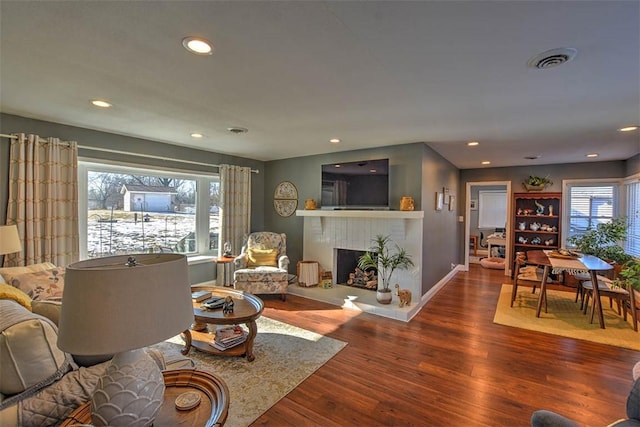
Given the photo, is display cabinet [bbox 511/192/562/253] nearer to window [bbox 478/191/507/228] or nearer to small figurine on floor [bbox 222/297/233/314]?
window [bbox 478/191/507/228]

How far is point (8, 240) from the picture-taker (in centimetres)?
269

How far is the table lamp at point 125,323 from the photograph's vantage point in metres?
0.90

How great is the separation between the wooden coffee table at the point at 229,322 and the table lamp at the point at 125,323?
5.23 feet

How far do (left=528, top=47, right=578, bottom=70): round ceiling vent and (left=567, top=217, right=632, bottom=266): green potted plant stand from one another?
4100mm

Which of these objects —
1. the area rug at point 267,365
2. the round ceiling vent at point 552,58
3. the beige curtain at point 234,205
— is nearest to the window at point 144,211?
the beige curtain at point 234,205

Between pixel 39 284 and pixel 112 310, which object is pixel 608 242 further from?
pixel 39 284

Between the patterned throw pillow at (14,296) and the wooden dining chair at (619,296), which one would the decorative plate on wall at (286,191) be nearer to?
the patterned throw pillow at (14,296)

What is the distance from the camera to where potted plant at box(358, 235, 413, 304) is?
412cm

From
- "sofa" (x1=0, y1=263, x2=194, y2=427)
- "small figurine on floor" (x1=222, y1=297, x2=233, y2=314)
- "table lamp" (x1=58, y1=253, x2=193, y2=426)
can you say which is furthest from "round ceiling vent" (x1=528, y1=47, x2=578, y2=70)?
"small figurine on floor" (x1=222, y1=297, x2=233, y2=314)

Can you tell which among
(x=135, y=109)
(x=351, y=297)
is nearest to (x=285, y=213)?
(x=351, y=297)

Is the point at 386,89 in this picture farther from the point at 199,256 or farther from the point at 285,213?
the point at 199,256

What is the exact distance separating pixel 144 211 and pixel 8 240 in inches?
69.5

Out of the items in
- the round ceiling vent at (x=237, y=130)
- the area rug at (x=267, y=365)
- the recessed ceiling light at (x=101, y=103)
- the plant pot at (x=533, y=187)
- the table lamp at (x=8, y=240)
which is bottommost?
the area rug at (x=267, y=365)

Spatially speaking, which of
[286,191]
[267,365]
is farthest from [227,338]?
[286,191]
